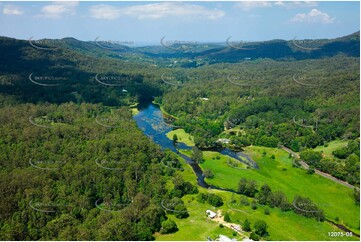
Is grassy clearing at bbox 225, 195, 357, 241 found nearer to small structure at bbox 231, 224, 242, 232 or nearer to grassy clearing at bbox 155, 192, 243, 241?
small structure at bbox 231, 224, 242, 232

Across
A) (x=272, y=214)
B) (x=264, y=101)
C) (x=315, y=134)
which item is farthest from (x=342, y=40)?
(x=272, y=214)

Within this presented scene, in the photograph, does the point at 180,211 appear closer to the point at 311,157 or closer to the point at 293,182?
the point at 293,182

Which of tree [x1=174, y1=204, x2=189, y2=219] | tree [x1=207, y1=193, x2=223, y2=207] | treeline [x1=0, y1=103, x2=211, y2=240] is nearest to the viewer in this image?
treeline [x1=0, y1=103, x2=211, y2=240]

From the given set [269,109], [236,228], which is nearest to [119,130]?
[236,228]

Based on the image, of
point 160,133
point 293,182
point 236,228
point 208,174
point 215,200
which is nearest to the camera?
point 236,228

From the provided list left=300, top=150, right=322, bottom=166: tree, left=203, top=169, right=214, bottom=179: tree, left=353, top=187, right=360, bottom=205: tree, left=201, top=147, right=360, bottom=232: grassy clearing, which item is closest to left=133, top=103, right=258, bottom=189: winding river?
left=203, top=169, right=214, bottom=179: tree

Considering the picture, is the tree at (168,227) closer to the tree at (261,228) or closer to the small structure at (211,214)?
the small structure at (211,214)
